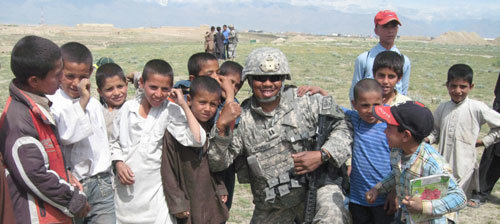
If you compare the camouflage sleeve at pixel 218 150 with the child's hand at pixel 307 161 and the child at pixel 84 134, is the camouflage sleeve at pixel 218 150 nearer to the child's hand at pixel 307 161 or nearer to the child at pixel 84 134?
the child's hand at pixel 307 161

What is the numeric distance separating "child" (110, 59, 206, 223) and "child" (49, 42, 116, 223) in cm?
12

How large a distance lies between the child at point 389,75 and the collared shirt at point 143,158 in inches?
71.4

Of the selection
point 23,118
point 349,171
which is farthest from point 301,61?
point 23,118

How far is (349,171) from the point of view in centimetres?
367

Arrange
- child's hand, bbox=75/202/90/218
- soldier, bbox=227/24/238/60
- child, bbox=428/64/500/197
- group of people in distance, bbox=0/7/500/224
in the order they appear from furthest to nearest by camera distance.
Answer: soldier, bbox=227/24/238/60 < child, bbox=428/64/500/197 < child's hand, bbox=75/202/90/218 < group of people in distance, bbox=0/7/500/224

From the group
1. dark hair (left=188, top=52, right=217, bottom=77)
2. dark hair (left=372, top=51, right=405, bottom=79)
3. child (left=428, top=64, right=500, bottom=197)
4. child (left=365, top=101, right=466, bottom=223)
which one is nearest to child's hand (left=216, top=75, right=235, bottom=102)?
dark hair (left=188, top=52, right=217, bottom=77)

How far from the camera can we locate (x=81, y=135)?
2.80m

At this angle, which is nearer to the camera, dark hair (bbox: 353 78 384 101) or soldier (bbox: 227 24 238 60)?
dark hair (bbox: 353 78 384 101)

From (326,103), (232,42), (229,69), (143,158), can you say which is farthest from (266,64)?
(232,42)

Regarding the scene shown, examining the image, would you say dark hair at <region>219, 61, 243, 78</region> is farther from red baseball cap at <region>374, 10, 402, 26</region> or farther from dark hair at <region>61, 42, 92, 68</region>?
red baseball cap at <region>374, 10, 402, 26</region>

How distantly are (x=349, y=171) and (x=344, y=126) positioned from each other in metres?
0.50

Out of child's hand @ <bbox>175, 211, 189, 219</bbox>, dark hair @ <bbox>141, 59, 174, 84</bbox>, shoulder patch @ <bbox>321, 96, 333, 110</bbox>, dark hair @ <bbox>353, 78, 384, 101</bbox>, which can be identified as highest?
dark hair @ <bbox>141, 59, 174, 84</bbox>

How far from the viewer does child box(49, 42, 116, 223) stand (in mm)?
2760

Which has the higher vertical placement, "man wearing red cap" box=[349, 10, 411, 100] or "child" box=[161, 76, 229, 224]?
"man wearing red cap" box=[349, 10, 411, 100]
